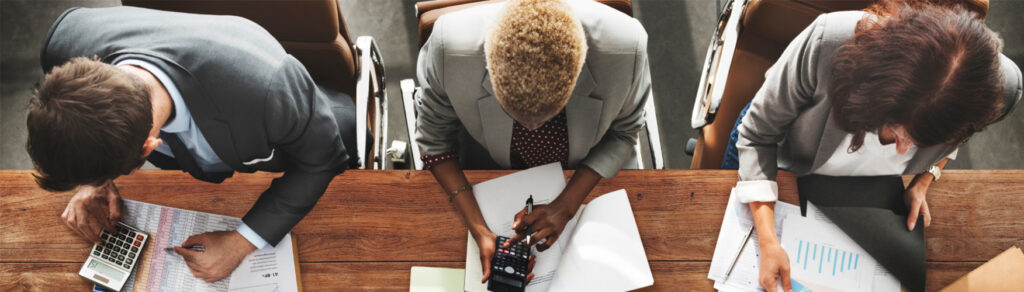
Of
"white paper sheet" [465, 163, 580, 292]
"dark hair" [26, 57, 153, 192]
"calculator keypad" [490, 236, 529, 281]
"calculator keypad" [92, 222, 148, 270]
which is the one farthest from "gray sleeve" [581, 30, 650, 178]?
"calculator keypad" [92, 222, 148, 270]

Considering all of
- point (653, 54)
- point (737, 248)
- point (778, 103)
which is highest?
point (778, 103)

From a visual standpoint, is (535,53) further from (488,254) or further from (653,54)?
(653,54)

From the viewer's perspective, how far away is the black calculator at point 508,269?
126 centimetres

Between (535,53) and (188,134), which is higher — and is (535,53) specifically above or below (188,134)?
above

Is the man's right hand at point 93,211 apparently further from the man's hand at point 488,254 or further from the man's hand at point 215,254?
the man's hand at point 488,254

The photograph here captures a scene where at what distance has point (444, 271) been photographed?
1.34 metres

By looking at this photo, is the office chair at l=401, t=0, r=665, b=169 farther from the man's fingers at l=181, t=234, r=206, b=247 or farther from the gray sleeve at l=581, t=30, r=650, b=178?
the man's fingers at l=181, t=234, r=206, b=247

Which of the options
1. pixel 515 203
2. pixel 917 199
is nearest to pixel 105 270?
pixel 515 203

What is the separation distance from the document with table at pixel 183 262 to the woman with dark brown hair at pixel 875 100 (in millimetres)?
1195

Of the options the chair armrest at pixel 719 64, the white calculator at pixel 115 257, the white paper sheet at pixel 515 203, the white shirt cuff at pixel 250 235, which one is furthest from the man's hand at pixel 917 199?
the white calculator at pixel 115 257

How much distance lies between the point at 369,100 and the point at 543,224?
0.90m

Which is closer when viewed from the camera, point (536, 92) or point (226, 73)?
point (536, 92)

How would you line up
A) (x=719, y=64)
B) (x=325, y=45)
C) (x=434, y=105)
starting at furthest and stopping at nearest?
(x=719, y=64) → (x=325, y=45) → (x=434, y=105)

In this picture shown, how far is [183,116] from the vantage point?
1.10m
